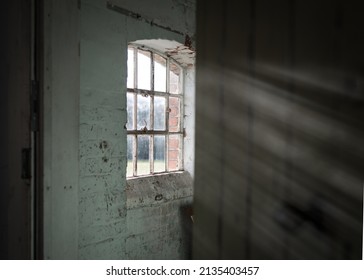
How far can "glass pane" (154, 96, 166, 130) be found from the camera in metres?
2.76

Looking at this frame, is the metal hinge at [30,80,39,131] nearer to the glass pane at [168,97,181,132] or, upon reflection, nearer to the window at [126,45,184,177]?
the window at [126,45,184,177]

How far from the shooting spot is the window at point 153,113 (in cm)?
253

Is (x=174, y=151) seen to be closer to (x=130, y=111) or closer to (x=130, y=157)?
(x=130, y=157)

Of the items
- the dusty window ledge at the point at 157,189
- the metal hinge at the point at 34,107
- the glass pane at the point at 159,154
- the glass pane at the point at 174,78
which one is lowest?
the dusty window ledge at the point at 157,189

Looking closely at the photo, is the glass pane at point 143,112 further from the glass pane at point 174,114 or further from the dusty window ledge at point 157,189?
the dusty window ledge at point 157,189

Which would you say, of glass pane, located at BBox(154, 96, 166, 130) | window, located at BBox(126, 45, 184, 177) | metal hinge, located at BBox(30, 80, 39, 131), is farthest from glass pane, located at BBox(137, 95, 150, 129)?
metal hinge, located at BBox(30, 80, 39, 131)

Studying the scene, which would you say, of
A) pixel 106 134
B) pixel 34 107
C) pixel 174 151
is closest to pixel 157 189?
pixel 174 151

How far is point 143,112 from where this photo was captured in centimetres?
262

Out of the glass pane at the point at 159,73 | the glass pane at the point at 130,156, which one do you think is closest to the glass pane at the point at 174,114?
the glass pane at the point at 159,73

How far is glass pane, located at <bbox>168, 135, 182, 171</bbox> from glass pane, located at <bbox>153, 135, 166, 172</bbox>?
0.27 ft

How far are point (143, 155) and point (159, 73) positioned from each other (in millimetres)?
725

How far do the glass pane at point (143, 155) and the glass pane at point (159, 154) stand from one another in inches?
4.0

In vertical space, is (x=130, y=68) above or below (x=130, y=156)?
above

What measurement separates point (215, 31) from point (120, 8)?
5.32 ft
